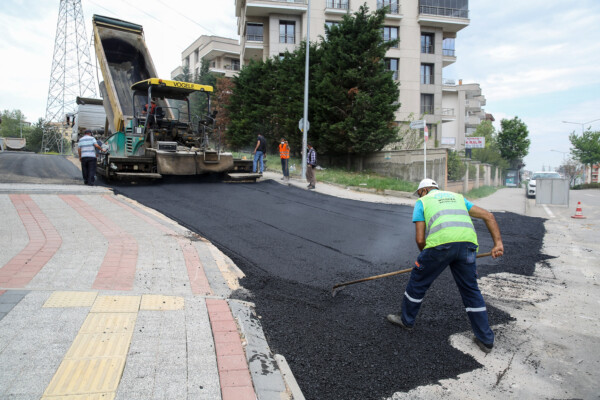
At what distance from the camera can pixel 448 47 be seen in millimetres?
36594

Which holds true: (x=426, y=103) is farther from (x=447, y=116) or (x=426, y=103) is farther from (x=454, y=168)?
(x=454, y=168)

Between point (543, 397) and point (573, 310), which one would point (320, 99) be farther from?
point (543, 397)

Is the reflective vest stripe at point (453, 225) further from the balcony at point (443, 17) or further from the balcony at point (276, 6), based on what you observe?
the balcony at point (443, 17)

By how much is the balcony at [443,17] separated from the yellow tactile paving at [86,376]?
33.9 meters

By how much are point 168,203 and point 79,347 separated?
700 centimetres

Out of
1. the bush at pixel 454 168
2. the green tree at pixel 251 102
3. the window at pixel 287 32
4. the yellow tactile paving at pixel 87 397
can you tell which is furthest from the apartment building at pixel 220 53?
the yellow tactile paving at pixel 87 397

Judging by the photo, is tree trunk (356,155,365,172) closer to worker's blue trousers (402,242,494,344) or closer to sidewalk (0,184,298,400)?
sidewalk (0,184,298,400)

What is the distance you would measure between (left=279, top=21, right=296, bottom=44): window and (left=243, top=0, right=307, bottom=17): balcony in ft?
3.28

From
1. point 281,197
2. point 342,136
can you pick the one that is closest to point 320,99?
point 342,136

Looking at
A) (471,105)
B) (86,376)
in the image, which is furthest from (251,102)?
(471,105)

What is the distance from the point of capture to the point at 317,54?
21.2 meters

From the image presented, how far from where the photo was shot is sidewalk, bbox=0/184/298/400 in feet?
8.99

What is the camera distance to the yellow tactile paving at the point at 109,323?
334 cm

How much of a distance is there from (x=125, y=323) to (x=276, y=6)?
3088 cm
